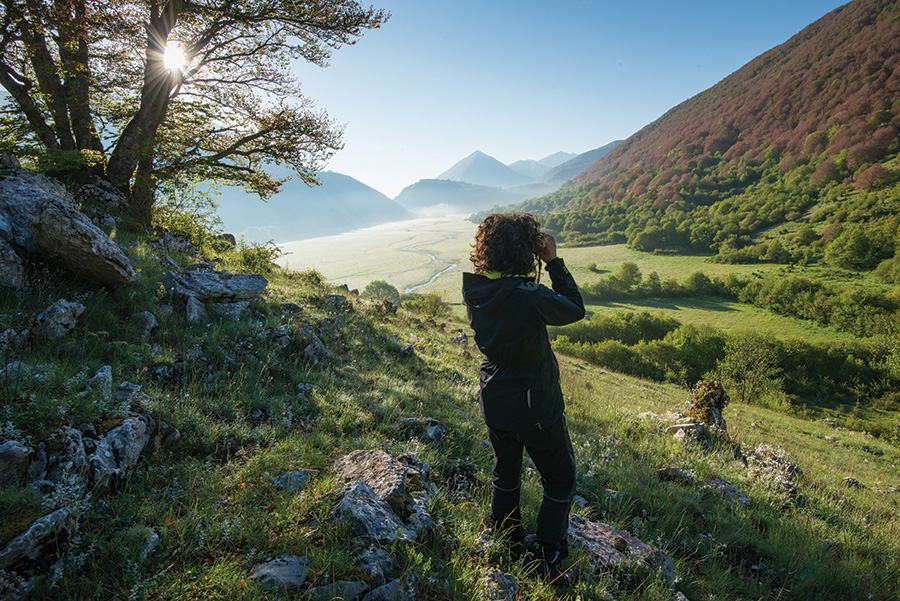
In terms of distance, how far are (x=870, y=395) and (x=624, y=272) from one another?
45.7m

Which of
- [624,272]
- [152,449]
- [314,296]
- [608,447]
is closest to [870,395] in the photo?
[624,272]

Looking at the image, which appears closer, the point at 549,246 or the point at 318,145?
the point at 549,246

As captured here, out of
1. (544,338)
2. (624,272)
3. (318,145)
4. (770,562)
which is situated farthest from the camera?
(624,272)

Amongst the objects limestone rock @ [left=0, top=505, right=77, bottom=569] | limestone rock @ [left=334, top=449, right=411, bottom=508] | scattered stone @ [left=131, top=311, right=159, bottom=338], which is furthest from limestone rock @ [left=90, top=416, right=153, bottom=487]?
scattered stone @ [left=131, top=311, right=159, bottom=338]

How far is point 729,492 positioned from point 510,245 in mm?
5235

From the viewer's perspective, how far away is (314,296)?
1143cm

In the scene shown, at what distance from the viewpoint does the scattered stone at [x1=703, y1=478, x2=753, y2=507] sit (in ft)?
15.9

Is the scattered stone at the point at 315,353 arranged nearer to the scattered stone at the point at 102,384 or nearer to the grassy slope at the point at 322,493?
A: the grassy slope at the point at 322,493

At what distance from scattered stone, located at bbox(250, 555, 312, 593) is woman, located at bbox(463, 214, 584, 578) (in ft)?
5.11

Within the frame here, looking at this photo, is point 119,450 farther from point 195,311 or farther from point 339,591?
point 195,311

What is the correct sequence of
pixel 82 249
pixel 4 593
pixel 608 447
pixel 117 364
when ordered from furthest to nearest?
pixel 608 447 < pixel 82 249 < pixel 117 364 < pixel 4 593

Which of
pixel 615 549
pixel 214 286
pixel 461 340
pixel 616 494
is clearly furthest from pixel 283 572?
pixel 461 340

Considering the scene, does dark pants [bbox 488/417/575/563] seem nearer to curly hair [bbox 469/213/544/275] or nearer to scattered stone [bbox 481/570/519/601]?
scattered stone [bbox 481/570/519/601]

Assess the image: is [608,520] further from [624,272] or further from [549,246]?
[624,272]
